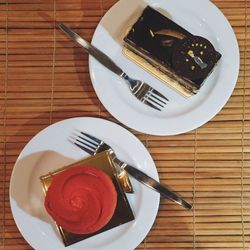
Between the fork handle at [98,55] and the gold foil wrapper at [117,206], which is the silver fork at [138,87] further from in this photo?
the gold foil wrapper at [117,206]

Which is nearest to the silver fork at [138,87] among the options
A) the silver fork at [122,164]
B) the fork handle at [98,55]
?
the fork handle at [98,55]

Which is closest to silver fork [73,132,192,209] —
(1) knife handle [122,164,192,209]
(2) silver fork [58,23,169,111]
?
(1) knife handle [122,164,192,209]

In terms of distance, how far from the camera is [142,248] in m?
1.00


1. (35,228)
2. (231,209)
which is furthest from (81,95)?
(231,209)

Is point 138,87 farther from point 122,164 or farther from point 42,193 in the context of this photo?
point 42,193

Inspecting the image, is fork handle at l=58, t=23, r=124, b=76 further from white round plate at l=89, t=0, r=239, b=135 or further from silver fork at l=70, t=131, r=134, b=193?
silver fork at l=70, t=131, r=134, b=193

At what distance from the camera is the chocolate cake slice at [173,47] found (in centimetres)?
94

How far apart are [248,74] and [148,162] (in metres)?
0.27

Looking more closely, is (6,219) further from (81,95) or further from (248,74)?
(248,74)

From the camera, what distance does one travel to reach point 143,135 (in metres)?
1.00

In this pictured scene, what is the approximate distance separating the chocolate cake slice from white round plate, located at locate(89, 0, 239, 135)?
0.04 meters

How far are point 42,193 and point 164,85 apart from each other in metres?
0.32

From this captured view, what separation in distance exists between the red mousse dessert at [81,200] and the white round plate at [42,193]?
3.4 inches

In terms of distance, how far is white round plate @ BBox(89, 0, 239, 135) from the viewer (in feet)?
3.17
